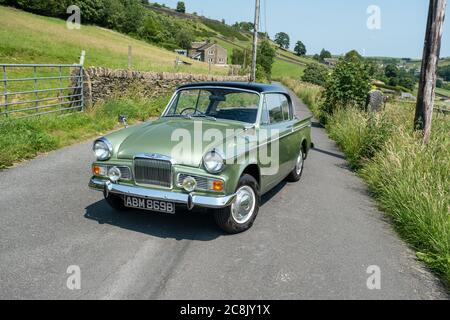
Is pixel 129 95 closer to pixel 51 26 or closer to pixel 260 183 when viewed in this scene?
pixel 260 183

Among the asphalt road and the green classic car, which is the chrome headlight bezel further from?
the asphalt road

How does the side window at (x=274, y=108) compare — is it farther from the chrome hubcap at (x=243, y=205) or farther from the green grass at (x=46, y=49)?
the green grass at (x=46, y=49)

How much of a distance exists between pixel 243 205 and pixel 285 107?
→ 233 cm

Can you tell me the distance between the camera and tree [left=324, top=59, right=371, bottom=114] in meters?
13.3

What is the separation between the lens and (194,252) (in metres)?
3.86

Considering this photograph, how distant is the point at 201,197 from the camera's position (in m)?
3.90

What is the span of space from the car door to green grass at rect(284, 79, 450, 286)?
5.33ft

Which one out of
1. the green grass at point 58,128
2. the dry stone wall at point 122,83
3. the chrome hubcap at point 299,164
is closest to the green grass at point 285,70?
the dry stone wall at point 122,83

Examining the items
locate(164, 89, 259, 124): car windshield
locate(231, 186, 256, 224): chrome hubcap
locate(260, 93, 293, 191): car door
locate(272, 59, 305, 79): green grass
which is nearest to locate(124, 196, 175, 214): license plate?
locate(231, 186, 256, 224): chrome hubcap

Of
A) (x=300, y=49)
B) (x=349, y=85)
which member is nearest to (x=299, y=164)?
(x=349, y=85)

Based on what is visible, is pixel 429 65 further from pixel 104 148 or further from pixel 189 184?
pixel 104 148

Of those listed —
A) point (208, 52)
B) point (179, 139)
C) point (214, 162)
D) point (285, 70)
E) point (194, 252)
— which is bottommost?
point (194, 252)
